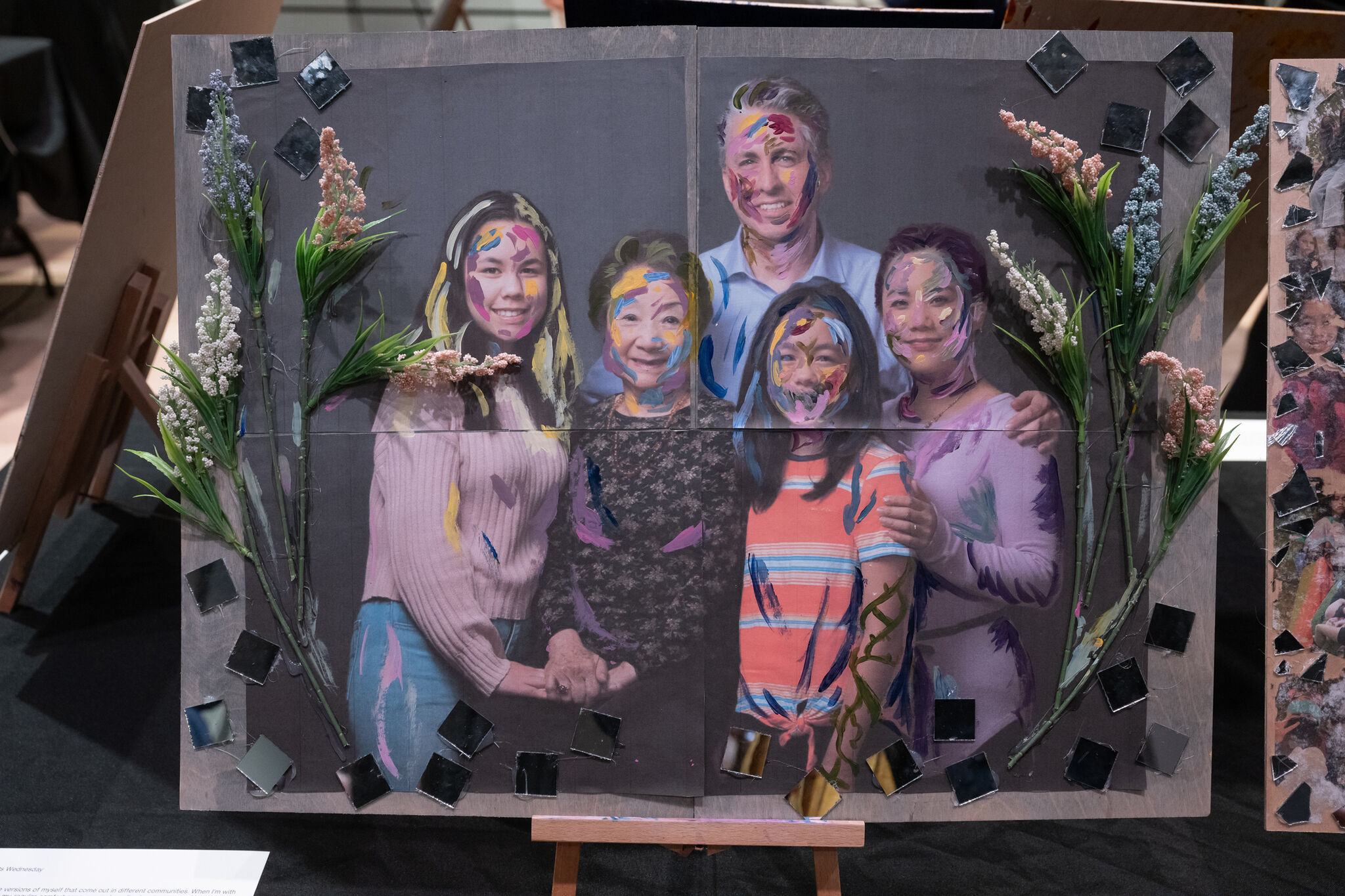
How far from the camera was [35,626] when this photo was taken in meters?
2.76

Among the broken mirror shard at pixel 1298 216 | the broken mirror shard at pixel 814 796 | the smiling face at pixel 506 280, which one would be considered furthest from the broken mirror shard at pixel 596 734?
the broken mirror shard at pixel 1298 216

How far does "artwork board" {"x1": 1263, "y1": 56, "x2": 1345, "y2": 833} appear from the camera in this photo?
66.7 inches

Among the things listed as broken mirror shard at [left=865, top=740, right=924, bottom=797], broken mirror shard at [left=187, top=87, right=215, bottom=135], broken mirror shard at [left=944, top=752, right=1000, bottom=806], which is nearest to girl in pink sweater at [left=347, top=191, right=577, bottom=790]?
broken mirror shard at [left=187, top=87, right=215, bottom=135]

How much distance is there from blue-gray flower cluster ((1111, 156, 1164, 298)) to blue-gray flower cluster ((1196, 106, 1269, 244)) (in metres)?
0.07

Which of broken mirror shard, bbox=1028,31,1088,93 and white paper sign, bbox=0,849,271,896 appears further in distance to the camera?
white paper sign, bbox=0,849,271,896

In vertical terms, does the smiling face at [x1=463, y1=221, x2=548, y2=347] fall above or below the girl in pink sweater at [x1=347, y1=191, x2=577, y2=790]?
above

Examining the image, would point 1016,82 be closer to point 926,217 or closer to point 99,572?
point 926,217

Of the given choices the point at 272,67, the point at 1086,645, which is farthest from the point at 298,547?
the point at 1086,645

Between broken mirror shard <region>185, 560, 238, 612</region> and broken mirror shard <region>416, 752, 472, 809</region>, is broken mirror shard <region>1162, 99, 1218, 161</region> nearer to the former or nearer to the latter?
broken mirror shard <region>416, 752, 472, 809</region>

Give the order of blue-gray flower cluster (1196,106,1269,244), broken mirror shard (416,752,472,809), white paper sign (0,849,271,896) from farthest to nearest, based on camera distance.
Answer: white paper sign (0,849,271,896)
broken mirror shard (416,752,472,809)
blue-gray flower cluster (1196,106,1269,244)

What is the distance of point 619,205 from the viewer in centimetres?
171

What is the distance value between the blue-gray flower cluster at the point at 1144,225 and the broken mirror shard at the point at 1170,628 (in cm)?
56

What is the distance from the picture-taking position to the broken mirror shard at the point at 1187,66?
1.67 metres

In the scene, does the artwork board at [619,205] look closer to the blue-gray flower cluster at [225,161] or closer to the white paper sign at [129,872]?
the blue-gray flower cluster at [225,161]
